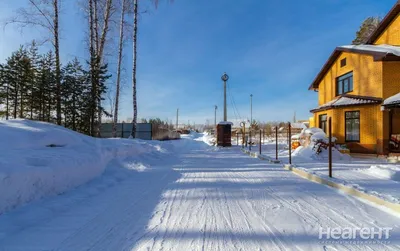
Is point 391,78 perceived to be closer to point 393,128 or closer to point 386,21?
point 393,128

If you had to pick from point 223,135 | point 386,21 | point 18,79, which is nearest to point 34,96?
point 18,79

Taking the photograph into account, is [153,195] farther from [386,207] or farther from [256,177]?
[386,207]

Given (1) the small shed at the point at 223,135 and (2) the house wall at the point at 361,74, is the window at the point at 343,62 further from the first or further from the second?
(1) the small shed at the point at 223,135

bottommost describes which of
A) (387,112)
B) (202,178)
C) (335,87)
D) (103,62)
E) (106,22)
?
(202,178)

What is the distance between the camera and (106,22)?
43.7 feet

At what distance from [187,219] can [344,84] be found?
1559cm

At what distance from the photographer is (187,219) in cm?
296

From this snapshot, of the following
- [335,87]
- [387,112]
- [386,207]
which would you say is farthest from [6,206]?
[335,87]

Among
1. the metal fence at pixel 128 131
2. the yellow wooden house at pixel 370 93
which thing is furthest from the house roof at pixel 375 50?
the metal fence at pixel 128 131

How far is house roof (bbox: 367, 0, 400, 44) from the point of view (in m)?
12.0

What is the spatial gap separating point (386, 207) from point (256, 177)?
111 inches

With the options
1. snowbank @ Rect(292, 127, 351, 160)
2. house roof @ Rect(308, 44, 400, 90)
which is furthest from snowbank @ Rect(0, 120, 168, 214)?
house roof @ Rect(308, 44, 400, 90)

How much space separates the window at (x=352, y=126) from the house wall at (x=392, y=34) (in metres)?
5.00

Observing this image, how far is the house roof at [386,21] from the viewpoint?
11958 mm
